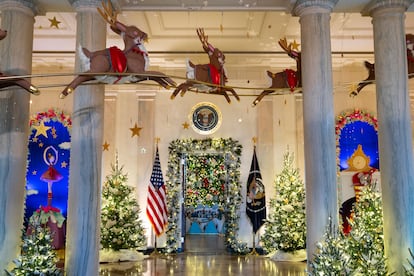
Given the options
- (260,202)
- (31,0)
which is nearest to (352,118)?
(260,202)

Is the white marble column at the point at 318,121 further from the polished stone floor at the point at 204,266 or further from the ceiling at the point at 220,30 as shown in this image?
the polished stone floor at the point at 204,266

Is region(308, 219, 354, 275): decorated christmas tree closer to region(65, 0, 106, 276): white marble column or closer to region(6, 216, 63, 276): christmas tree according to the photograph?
region(65, 0, 106, 276): white marble column

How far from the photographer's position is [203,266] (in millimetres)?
8695

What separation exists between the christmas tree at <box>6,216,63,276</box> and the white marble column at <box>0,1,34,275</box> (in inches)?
20.7

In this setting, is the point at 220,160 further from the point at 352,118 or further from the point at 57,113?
the point at 57,113

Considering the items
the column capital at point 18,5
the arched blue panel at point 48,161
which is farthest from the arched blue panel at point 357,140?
the column capital at point 18,5

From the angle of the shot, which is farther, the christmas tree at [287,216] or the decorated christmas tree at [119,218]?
the decorated christmas tree at [119,218]

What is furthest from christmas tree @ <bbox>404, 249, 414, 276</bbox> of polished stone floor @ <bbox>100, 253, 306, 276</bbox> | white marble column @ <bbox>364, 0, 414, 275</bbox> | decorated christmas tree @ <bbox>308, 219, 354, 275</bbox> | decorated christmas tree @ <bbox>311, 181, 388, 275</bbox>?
polished stone floor @ <bbox>100, 253, 306, 276</bbox>

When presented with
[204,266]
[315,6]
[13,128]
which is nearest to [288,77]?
[315,6]

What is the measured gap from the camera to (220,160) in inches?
442

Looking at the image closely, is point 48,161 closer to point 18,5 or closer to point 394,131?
point 18,5

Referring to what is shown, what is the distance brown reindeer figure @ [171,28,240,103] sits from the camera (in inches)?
222

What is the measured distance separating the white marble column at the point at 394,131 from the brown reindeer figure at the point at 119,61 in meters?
3.41

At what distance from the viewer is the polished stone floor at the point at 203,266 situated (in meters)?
8.02
